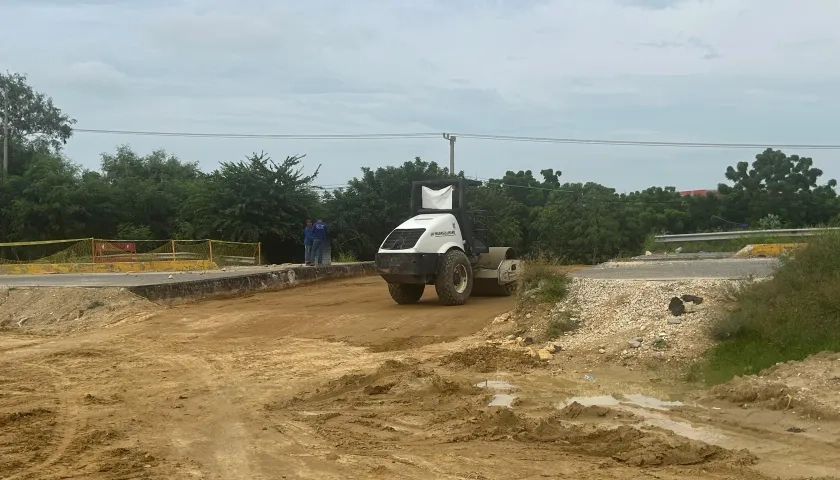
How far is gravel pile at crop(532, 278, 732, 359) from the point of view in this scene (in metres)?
11.0

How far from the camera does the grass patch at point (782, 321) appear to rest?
9.59m

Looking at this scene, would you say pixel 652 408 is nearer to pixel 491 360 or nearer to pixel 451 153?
pixel 491 360

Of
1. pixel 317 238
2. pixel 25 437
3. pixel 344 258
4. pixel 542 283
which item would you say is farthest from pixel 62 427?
pixel 344 258

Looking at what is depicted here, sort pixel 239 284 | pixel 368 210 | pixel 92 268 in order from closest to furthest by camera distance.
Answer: pixel 239 284, pixel 92 268, pixel 368 210

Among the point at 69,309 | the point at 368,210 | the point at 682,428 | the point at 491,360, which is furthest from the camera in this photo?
the point at 368,210

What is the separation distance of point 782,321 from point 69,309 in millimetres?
14607

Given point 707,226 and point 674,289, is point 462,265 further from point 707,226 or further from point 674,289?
point 707,226

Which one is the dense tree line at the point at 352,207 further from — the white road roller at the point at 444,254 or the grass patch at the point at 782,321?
the grass patch at the point at 782,321

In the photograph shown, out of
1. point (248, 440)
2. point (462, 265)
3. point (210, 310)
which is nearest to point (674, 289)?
point (462, 265)

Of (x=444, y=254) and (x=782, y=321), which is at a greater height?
(x=444, y=254)

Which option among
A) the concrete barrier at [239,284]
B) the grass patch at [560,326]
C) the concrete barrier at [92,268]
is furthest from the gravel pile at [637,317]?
the concrete barrier at [92,268]

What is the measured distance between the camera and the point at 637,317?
1214 centimetres

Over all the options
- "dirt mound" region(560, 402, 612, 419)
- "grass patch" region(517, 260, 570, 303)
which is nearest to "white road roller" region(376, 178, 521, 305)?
"grass patch" region(517, 260, 570, 303)

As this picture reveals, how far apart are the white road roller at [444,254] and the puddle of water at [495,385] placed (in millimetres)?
6928
